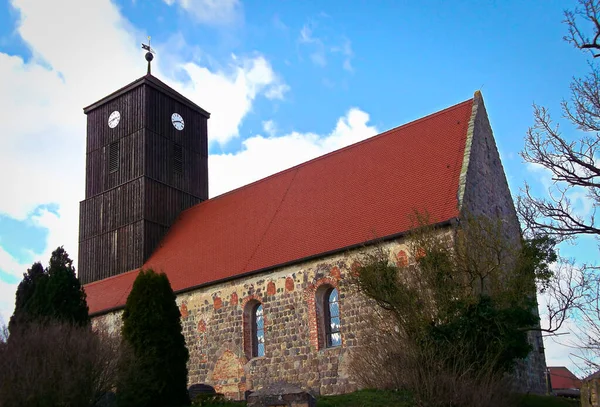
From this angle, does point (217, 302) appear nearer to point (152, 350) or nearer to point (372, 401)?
point (152, 350)

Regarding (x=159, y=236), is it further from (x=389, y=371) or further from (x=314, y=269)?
(x=389, y=371)

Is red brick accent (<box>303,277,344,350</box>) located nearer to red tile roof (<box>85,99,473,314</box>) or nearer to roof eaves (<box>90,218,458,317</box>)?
roof eaves (<box>90,218,458,317</box>)

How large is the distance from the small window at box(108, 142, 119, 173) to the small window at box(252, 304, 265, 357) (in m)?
11.2

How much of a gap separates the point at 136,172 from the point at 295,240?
993 cm

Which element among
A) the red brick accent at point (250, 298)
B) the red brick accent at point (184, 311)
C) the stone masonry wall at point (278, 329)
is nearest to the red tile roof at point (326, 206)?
the stone masonry wall at point (278, 329)

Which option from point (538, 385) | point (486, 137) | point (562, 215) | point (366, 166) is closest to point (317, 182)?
point (366, 166)

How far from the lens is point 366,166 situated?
19.6 metres

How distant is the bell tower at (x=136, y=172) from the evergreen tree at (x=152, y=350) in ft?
29.7

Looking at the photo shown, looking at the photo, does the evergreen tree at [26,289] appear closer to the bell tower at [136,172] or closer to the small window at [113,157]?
the bell tower at [136,172]

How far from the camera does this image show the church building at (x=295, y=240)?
54.7 feet

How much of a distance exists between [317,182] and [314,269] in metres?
4.02

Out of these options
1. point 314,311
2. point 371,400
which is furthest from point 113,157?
point 371,400

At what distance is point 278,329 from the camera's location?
1792cm

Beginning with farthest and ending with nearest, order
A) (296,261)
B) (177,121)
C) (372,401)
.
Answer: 1. (177,121)
2. (296,261)
3. (372,401)
